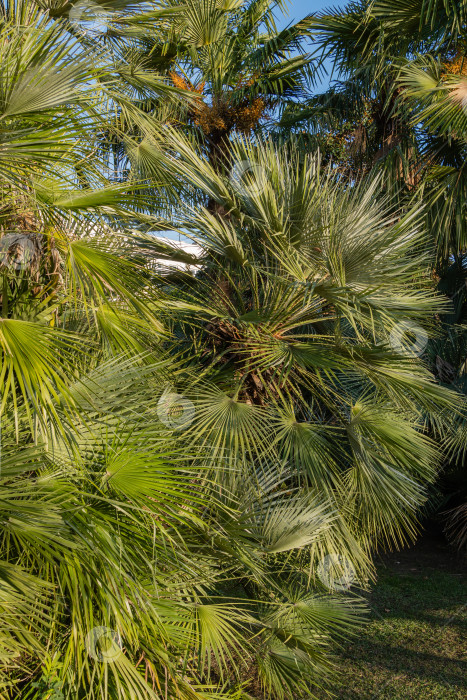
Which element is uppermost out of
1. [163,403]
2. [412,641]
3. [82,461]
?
[163,403]

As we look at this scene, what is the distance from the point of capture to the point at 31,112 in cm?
177

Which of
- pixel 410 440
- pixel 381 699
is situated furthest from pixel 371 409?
pixel 381 699

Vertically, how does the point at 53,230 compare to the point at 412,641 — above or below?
above

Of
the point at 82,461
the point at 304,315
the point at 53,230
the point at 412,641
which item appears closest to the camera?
the point at 82,461

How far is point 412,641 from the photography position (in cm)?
477

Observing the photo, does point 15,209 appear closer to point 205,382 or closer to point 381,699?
point 205,382

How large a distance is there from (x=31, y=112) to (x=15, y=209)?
0.70 m

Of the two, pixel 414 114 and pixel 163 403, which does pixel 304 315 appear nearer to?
pixel 163 403

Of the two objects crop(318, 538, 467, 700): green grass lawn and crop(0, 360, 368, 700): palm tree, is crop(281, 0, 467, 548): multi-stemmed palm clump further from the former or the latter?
crop(0, 360, 368, 700): palm tree

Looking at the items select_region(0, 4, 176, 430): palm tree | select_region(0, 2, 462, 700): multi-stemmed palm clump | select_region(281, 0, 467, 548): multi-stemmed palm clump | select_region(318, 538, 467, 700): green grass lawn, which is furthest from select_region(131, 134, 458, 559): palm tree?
select_region(281, 0, 467, 548): multi-stemmed palm clump

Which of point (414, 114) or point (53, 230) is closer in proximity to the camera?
point (53, 230)

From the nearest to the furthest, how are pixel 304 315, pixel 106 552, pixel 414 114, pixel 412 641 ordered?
pixel 106 552
pixel 304 315
pixel 412 641
pixel 414 114

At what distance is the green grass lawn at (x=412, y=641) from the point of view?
13.2 ft

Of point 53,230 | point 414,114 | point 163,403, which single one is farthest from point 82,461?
point 414,114
